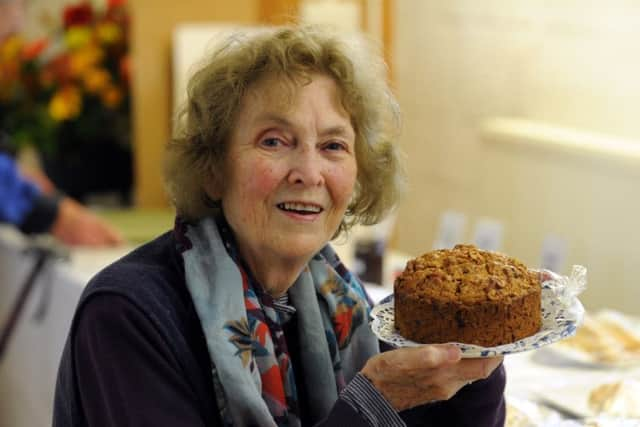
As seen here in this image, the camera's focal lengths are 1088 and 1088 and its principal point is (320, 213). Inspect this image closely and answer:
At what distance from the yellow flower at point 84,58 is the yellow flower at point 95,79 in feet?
0.07

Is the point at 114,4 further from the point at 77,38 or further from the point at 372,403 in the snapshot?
the point at 372,403

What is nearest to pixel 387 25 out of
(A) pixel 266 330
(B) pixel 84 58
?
(B) pixel 84 58

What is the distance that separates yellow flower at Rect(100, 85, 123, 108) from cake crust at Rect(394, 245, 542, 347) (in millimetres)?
2897

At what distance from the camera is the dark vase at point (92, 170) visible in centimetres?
446

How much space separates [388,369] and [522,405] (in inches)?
24.5

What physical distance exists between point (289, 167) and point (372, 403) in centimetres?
39

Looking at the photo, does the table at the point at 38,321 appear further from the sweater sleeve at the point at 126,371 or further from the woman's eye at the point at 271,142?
the sweater sleeve at the point at 126,371

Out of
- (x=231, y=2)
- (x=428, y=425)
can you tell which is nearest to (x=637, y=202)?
(x=231, y=2)

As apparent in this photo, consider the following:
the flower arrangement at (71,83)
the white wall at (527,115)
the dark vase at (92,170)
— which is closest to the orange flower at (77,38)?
the flower arrangement at (71,83)

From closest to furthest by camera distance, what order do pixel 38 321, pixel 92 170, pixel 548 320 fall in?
pixel 548 320 < pixel 38 321 < pixel 92 170

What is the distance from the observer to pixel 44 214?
3.90m

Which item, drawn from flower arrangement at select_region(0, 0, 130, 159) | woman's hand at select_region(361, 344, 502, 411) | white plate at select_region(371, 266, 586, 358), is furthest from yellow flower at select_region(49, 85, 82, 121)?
woman's hand at select_region(361, 344, 502, 411)

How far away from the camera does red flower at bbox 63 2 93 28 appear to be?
14.0 ft

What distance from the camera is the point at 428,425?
5.91 ft
